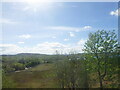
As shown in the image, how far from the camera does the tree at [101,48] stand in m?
5.45

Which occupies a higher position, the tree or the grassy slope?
the tree

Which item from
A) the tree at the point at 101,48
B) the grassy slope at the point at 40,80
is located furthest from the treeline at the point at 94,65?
the grassy slope at the point at 40,80

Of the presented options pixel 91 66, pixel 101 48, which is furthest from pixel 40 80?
pixel 101 48

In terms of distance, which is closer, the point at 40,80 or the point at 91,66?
the point at 91,66

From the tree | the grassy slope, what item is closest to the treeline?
the tree

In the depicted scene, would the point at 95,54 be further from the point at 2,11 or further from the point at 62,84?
the point at 2,11

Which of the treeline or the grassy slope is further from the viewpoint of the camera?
the grassy slope

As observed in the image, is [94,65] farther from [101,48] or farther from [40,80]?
[40,80]

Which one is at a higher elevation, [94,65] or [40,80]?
[94,65]

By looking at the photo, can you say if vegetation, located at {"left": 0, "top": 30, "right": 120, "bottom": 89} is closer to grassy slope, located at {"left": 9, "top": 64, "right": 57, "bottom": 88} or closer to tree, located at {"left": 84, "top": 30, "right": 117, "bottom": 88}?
tree, located at {"left": 84, "top": 30, "right": 117, "bottom": 88}

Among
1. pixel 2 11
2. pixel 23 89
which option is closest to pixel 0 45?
pixel 2 11

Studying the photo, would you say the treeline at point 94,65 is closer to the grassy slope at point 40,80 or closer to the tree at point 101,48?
the tree at point 101,48

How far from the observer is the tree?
5.45 metres

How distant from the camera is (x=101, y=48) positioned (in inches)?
216
